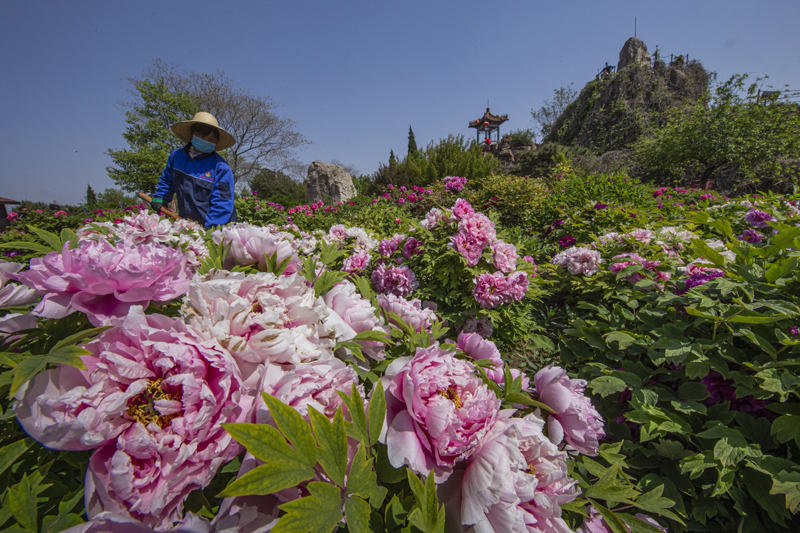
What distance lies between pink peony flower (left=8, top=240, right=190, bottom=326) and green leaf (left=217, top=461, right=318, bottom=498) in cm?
36

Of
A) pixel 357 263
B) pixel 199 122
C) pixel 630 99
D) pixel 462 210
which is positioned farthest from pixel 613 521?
pixel 630 99

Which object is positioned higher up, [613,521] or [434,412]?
[434,412]

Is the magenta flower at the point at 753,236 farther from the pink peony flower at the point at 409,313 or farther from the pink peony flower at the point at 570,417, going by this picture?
the pink peony flower at the point at 409,313

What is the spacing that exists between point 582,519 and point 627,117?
3133 centimetres

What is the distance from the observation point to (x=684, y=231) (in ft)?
8.32

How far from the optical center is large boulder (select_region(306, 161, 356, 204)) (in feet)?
50.8

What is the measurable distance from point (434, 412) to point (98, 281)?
0.67 metres

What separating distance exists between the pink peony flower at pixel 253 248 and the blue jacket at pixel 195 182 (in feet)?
8.77

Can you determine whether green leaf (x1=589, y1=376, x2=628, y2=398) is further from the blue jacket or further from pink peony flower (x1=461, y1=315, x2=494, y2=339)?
the blue jacket

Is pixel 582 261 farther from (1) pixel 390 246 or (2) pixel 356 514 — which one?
(2) pixel 356 514

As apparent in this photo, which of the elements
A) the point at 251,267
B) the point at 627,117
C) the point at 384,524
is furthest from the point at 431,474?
the point at 627,117

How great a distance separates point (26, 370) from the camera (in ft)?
1.54

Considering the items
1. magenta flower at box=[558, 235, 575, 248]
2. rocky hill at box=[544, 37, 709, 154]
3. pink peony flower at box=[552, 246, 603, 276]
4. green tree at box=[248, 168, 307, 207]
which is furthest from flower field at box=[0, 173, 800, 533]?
rocky hill at box=[544, 37, 709, 154]

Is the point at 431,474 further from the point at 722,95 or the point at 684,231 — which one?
the point at 722,95
